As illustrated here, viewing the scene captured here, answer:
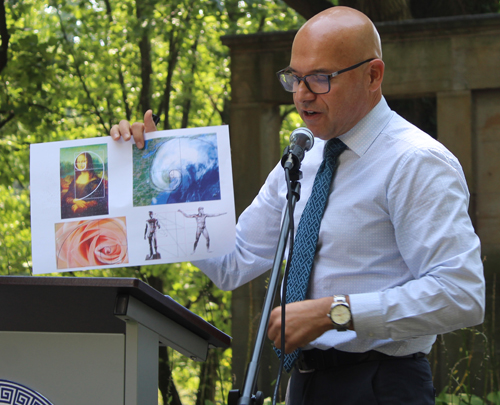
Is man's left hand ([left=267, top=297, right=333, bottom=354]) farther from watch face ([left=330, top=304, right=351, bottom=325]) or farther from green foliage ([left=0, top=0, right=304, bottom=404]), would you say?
green foliage ([left=0, top=0, right=304, bottom=404])

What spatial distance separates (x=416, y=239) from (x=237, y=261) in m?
0.85

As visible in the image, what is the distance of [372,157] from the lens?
1975 mm

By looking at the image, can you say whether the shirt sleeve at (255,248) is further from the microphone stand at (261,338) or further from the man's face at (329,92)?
the microphone stand at (261,338)

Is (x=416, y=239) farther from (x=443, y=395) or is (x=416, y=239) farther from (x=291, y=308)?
(x=443, y=395)

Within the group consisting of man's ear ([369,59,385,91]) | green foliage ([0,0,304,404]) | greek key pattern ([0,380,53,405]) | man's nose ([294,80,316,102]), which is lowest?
greek key pattern ([0,380,53,405])

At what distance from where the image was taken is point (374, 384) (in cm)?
185

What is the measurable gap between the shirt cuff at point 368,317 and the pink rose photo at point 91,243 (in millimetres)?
916

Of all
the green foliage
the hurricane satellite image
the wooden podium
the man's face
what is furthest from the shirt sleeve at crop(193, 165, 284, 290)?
the green foliage

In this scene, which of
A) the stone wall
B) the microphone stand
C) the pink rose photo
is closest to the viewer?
the microphone stand

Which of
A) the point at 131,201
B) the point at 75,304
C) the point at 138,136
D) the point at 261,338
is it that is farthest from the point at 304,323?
the point at 138,136

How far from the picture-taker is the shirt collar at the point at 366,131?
6.61ft

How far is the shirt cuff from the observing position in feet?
5.51

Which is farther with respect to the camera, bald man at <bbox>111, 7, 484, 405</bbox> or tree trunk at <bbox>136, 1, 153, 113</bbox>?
tree trunk at <bbox>136, 1, 153, 113</bbox>

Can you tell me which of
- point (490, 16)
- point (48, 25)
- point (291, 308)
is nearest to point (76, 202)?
point (291, 308)
